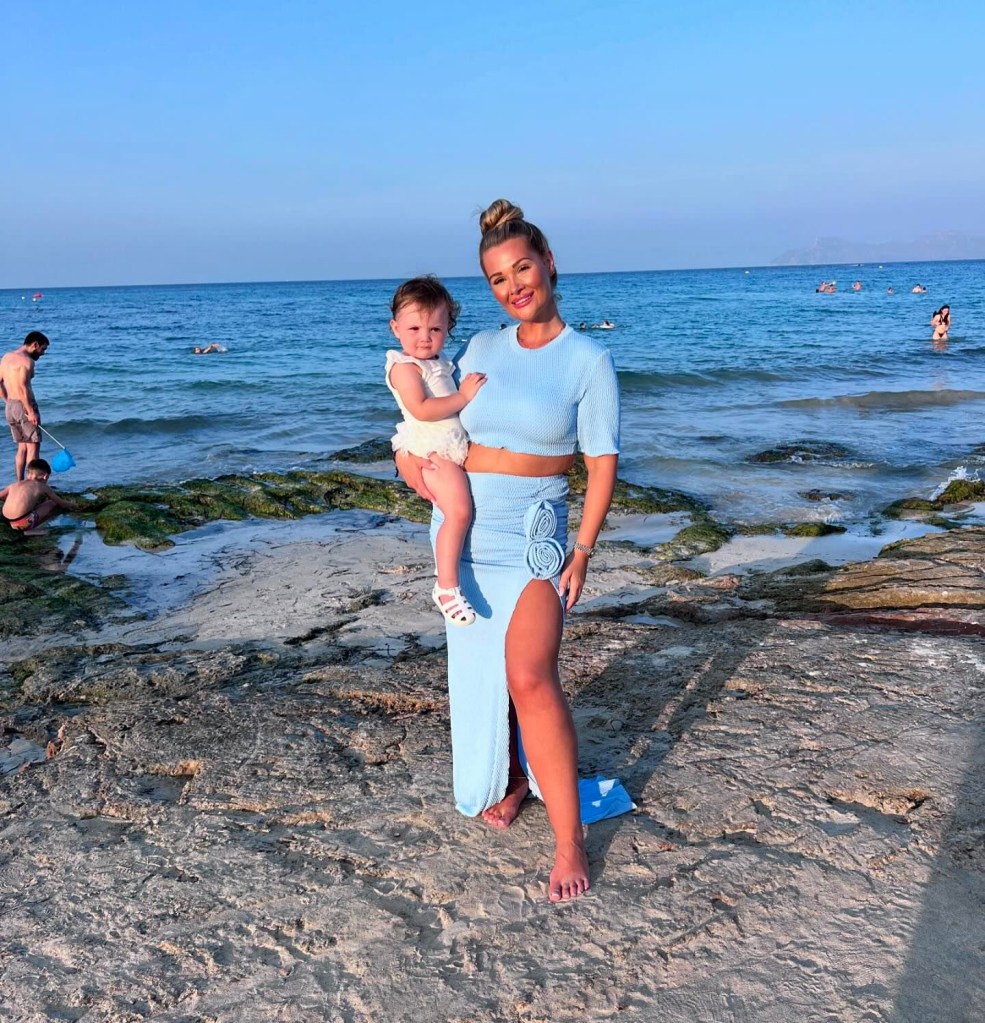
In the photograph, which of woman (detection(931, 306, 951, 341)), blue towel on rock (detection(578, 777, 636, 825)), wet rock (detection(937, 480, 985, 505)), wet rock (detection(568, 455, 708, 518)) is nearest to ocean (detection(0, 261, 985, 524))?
wet rock (detection(568, 455, 708, 518))

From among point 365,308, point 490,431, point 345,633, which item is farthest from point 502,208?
point 365,308

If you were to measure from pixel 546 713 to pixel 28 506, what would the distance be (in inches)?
278

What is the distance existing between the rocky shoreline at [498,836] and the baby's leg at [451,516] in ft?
2.90

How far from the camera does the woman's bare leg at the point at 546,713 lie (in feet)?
9.04

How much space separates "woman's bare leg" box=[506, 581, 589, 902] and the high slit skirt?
0.07 meters

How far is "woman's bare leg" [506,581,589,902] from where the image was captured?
2754mm

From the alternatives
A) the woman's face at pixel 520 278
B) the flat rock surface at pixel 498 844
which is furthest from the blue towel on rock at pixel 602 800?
the woman's face at pixel 520 278

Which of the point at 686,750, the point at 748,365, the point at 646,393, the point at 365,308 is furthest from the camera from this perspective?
the point at 365,308

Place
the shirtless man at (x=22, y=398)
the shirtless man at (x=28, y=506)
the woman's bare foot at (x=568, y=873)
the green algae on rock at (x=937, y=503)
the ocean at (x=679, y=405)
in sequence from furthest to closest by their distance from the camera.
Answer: the ocean at (x=679, y=405), the shirtless man at (x=22, y=398), the green algae on rock at (x=937, y=503), the shirtless man at (x=28, y=506), the woman's bare foot at (x=568, y=873)

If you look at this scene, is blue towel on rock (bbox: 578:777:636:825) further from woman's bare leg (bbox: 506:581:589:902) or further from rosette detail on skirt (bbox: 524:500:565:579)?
rosette detail on skirt (bbox: 524:500:565:579)

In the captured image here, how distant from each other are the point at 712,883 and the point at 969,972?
0.68 meters

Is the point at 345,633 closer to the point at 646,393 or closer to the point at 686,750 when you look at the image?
the point at 686,750

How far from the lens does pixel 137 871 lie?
286 cm

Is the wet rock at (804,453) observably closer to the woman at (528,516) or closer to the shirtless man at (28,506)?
the shirtless man at (28,506)
